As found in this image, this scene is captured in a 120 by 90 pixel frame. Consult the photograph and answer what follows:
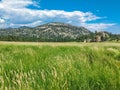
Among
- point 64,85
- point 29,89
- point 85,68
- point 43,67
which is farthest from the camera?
point 43,67

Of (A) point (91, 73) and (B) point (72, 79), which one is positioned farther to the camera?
(A) point (91, 73)

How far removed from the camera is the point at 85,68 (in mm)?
5832

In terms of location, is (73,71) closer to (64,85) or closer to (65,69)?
(65,69)

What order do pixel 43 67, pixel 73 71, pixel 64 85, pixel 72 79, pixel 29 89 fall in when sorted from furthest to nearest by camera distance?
pixel 43 67, pixel 73 71, pixel 72 79, pixel 64 85, pixel 29 89

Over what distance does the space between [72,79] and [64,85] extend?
15.8 inches

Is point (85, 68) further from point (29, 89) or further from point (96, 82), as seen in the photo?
point (29, 89)

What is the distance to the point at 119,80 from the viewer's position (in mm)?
4859

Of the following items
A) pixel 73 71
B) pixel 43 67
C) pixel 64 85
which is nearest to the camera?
pixel 64 85

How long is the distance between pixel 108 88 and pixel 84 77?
48 cm

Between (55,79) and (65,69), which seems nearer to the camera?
(55,79)

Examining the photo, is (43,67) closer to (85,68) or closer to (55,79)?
(85,68)

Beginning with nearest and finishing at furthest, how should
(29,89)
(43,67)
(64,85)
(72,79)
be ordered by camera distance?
(29,89), (64,85), (72,79), (43,67)

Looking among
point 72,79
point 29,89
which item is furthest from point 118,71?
point 29,89

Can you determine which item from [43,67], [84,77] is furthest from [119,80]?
[43,67]
